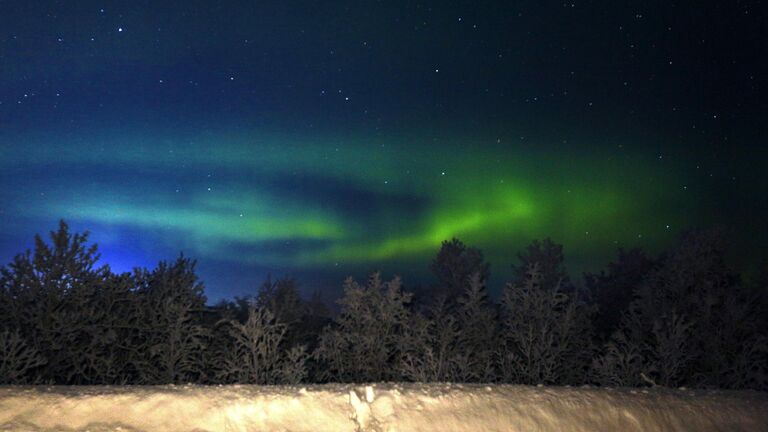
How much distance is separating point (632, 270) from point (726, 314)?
1498 cm

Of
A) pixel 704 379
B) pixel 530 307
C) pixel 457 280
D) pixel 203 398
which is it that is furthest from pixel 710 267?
pixel 203 398

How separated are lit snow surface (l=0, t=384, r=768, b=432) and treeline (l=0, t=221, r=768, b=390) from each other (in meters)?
4.29

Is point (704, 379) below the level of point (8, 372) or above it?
below

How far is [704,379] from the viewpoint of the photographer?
17.4m

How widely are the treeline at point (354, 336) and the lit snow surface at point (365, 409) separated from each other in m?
4.29

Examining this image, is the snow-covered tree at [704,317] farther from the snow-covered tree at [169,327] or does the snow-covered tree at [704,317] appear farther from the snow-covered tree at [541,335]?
the snow-covered tree at [169,327]

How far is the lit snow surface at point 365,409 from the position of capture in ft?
16.0

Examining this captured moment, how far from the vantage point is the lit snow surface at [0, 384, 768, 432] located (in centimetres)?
488

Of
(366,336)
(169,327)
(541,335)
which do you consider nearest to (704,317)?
(541,335)

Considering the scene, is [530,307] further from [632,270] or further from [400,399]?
[632,270]

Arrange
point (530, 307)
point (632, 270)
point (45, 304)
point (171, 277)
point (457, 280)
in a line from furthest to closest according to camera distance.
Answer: point (457, 280) < point (632, 270) < point (530, 307) < point (171, 277) < point (45, 304)

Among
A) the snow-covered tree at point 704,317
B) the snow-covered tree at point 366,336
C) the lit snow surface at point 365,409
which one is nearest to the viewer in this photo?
the lit snow surface at point 365,409

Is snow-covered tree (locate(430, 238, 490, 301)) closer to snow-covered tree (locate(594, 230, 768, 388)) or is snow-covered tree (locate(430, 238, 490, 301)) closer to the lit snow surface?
snow-covered tree (locate(594, 230, 768, 388))

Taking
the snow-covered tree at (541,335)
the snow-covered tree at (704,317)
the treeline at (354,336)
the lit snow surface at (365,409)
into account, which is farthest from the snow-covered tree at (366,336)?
the lit snow surface at (365,409)
